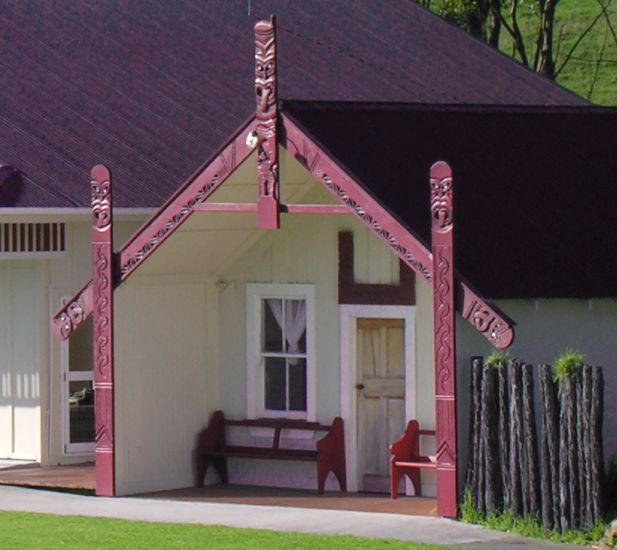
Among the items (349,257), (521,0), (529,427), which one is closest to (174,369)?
(349,257)

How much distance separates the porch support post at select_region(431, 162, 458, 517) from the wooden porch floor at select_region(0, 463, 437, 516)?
1.82ft

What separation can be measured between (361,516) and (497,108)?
512 cm

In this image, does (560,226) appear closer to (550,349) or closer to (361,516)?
(550,349)

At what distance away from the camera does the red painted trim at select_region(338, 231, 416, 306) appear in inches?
681

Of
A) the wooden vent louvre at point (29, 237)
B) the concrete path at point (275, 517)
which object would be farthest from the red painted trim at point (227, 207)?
the wooden vent louvre at point (29, 237)

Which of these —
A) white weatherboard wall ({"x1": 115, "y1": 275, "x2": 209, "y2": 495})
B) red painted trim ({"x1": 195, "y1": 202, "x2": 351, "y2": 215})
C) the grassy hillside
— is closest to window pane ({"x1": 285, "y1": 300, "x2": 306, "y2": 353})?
white weatherboard wall ({"x1": 115, "y1": 275, "x2": 209, "y2": 495})

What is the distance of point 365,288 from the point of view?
692 inches

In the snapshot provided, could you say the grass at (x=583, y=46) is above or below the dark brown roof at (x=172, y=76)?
above

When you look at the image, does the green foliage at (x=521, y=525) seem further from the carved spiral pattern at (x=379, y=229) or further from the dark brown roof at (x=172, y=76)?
the dark brown roof at (x=172, y=76)

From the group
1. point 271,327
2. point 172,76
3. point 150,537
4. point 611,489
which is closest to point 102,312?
point 271,327

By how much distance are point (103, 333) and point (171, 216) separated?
1.34 metres

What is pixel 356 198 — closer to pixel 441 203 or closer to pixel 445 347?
pixel 441 203

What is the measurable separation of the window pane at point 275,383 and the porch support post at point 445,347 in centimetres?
348

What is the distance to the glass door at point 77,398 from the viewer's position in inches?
763
